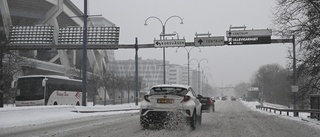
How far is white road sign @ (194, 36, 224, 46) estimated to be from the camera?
109 ft

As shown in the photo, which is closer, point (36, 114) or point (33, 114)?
point (33, 114)

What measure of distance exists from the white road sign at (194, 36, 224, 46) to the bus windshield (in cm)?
1436

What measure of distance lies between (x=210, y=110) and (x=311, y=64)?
42.7ft

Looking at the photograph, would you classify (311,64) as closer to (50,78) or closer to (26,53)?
(50,78)

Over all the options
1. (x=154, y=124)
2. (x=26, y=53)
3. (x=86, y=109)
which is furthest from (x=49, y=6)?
(x=154, y=124)

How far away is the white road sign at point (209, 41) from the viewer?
109ft

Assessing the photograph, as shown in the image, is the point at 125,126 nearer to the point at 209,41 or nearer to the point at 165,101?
the point at 165,101

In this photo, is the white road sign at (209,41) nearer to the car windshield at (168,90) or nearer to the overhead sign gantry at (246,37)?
the overhead sign gantry at (246,37)

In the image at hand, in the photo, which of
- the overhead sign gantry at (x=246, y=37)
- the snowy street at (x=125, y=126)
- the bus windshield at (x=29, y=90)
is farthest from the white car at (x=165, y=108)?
the overhead sign gantry at (x=246, y=37)

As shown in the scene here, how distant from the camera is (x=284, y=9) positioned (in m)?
18.2

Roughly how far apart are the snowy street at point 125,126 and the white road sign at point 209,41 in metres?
13.6

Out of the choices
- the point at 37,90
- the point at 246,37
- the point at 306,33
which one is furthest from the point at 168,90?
the point at 246,37

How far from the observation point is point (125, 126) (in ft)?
40.9

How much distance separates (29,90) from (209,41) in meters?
16.3
